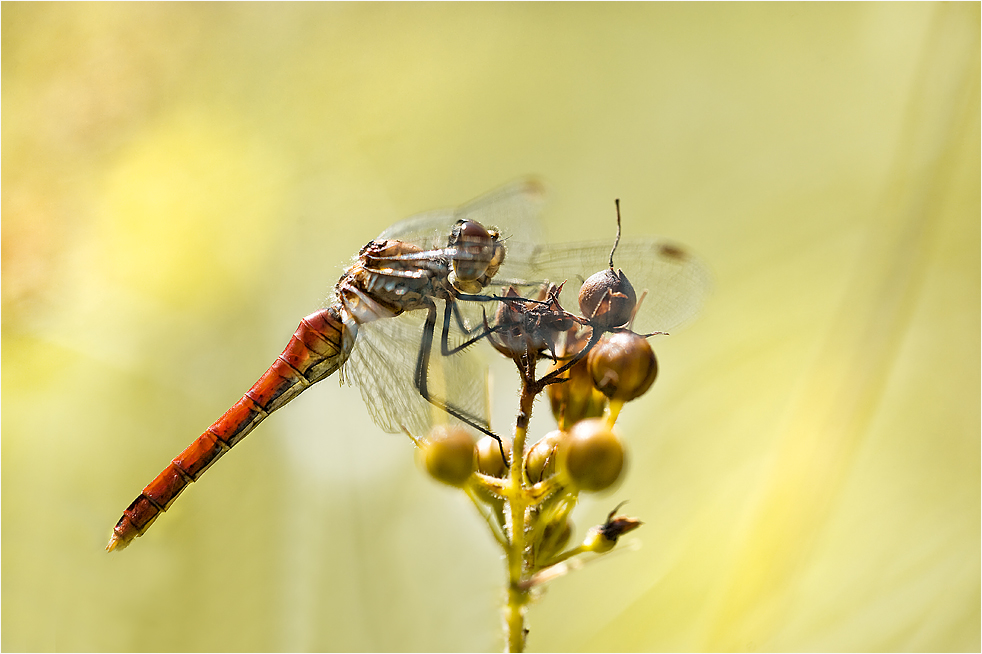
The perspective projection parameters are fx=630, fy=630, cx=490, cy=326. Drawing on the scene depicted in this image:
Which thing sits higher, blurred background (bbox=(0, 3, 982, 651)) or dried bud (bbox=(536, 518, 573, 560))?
blurred background (bbox=(0, 3, 982, 651))

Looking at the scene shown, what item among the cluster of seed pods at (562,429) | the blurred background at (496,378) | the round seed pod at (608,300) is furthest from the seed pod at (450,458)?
the blurred background at (496,378)

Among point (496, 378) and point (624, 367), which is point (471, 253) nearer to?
point (624, 367)

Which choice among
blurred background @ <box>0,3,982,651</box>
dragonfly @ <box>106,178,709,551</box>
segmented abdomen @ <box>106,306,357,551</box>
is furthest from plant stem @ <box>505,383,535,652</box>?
blurred background @ <box>0,3,982,651</box>

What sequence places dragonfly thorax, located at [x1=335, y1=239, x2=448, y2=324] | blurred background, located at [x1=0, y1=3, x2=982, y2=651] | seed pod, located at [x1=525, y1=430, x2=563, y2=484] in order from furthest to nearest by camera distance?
blurred background, located at [x1=0, y1=3, x2=982, y2=651] → dragonfly thorax, located at [x1=335, y1=239, x2=448, y2=324] → seed pod, located at [x1=525, y1=430, x2=563, y2=484]

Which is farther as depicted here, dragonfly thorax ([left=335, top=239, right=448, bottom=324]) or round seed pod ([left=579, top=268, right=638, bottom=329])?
dragonfly thorax ([left=335, top=239, right=448, bottom=324])

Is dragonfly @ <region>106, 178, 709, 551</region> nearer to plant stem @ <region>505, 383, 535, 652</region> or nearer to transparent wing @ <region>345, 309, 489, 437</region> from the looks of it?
transparent wing @ <region>345, 309, 489, 437</region>

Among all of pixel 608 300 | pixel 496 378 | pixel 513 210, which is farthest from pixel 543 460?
pixel 496 378
